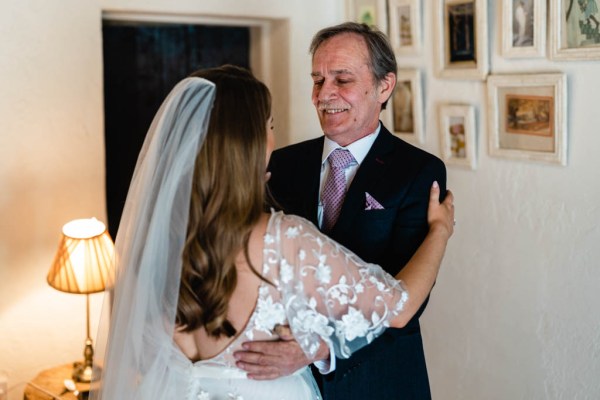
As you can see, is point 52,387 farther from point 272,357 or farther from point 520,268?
point 520,268

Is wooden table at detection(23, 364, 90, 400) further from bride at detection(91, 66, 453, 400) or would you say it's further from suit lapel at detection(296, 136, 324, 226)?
suit lapel at detection(296, 136, 324, 226)

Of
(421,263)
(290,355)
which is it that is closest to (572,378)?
(421,263)

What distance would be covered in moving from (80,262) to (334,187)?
3.81 ft

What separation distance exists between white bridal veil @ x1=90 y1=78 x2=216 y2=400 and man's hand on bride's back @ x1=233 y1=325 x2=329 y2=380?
0.19m

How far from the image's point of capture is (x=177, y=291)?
1.92m

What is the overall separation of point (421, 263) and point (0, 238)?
197cm

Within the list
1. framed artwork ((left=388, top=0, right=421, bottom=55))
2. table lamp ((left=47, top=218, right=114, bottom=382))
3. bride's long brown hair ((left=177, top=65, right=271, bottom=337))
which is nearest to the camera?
bride's long brown hair ((left=177, top=65, right=271, bottom=337))

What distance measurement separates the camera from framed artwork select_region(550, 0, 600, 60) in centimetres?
278

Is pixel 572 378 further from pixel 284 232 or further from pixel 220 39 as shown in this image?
pixel 220 39

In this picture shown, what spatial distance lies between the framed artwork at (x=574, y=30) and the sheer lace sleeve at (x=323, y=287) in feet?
4.32

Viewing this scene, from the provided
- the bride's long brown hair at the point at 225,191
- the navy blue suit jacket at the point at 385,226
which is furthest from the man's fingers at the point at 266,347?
the navy blue suit jacket at the point at 385,226

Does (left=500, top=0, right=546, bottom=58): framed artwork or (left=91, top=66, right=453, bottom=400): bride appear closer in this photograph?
(left=91, top=66, right=453, bottom=400): bride

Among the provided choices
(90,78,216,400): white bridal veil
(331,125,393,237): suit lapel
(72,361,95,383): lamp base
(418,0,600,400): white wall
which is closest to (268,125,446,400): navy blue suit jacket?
(331,125,393,237): suit lapel

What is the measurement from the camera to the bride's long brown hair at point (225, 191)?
183 cm
